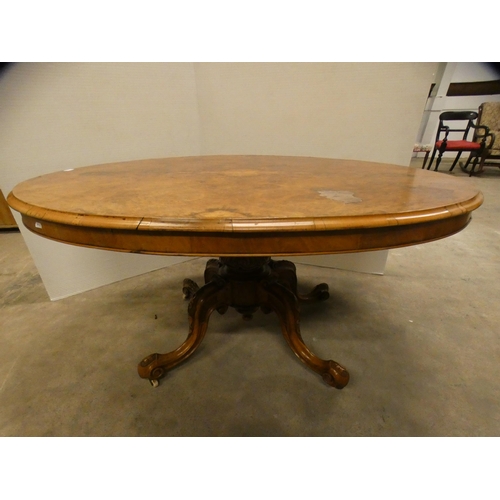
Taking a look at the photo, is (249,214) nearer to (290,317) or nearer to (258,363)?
(290,317)

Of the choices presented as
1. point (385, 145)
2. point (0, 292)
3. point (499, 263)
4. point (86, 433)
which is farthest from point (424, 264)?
point (0, 292)

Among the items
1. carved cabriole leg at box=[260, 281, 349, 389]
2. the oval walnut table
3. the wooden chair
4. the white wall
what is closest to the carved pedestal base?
carved cabriole leg at box=[260, 281, 349, 389]

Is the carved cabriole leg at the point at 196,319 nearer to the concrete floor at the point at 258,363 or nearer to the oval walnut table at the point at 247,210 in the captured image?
the concrete floor at the point at 258,363

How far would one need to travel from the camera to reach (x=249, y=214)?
47 cm

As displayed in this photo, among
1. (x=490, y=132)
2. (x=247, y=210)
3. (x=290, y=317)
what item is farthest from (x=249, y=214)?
(x=490, y=132)

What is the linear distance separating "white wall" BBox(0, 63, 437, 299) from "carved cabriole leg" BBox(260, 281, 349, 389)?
0.82m

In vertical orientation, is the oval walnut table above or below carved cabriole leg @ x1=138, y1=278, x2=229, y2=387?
above

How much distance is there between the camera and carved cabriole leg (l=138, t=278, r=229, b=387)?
3.11 ft

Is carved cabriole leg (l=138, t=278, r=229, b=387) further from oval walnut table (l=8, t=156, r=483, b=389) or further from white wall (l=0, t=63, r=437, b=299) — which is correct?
white wall (l=0, t=63, r=437, b=299)

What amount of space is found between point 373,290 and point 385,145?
76 cm

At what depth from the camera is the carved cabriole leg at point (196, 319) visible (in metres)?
0.95

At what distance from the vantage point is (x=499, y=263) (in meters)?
1.73

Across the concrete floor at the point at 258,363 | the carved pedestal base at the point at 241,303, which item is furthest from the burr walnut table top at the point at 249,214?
the concrete floor at the point at 258,363

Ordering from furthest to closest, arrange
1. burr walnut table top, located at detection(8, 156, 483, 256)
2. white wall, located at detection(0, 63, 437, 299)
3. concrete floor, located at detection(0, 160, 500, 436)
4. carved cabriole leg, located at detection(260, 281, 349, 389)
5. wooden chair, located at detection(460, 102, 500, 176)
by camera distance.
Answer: wooden chair, located at detection(460, 102, 500, 176) < white wall, located at detection(0, 63, 437, 299) < carved cabriole leg, located at detection(260, 281, 349, 389) < concrete floor, located at detection(0, 160, 500, 436) < burr walnut table top, located at detection(8, 156, 483, 256)
